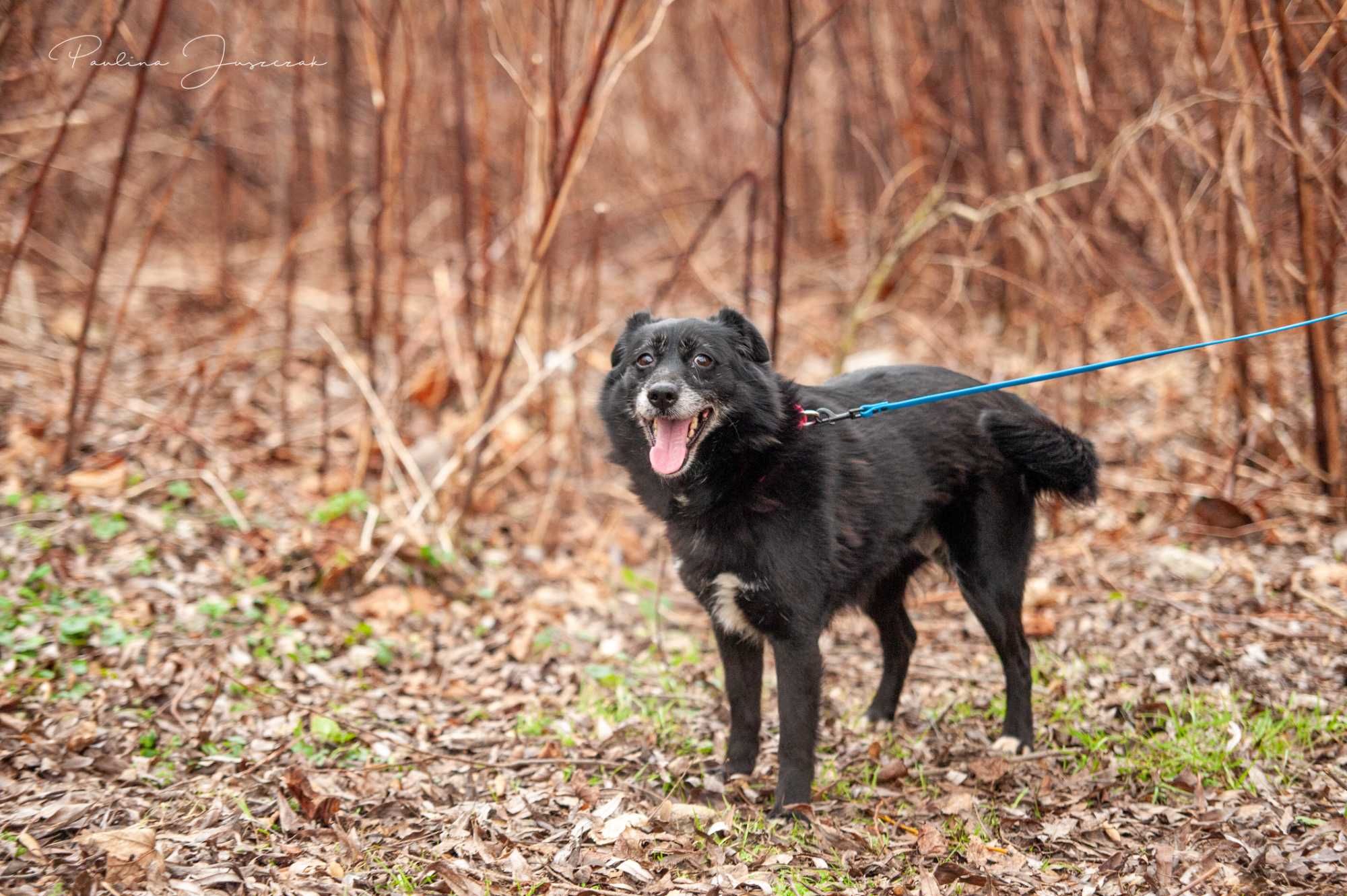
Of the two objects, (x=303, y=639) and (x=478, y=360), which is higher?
(x=478, y=360)

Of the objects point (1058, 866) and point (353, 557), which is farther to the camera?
point (353, 557)

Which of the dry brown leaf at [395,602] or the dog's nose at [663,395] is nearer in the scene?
the dog's nose at [663,395]

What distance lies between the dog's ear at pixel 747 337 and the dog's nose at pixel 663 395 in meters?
0.44

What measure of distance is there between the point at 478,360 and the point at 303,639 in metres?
2.40

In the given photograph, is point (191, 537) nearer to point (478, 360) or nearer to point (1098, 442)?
point (478, 360)

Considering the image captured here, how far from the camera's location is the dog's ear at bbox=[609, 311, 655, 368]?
13.2ft

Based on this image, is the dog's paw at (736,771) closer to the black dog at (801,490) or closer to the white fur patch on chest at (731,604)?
the black dog at (801,490)

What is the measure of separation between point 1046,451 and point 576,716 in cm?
235

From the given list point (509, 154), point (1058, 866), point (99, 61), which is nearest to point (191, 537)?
point (99, 61)

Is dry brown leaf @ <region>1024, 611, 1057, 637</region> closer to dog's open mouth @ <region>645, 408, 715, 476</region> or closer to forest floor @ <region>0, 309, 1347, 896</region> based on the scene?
forest floor @ <region>0, 309, 1347, 896</region>

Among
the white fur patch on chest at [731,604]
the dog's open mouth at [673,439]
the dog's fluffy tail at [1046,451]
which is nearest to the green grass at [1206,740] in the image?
the dog's fluffy tail at [1046,451]

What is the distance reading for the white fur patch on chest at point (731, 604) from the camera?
12.2ft

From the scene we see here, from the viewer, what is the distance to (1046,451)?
419 centimetres

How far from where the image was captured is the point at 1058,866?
3.36 m
